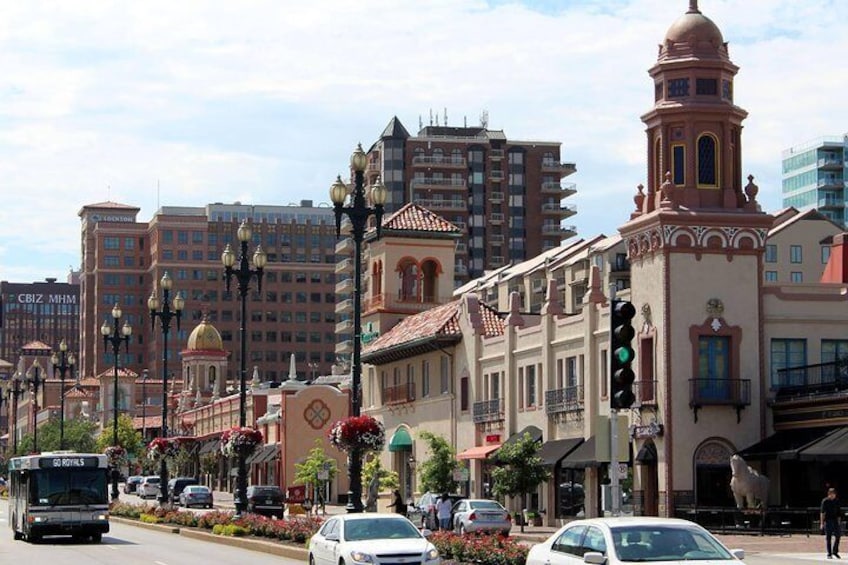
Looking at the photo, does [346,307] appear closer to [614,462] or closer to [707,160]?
[707,160]

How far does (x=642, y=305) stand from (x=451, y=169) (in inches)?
4126

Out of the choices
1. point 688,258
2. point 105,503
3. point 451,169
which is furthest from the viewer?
point 451,169

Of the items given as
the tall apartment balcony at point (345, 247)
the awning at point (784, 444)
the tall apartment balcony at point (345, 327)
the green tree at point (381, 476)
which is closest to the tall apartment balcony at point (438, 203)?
the tall apartment balcony at point (345, 247)

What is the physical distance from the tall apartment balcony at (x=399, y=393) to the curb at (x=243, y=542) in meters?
20.8

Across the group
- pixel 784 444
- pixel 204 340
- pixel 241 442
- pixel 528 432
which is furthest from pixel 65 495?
pixel 204 340

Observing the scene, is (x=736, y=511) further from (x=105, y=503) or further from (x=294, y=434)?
(x=294, y=434)

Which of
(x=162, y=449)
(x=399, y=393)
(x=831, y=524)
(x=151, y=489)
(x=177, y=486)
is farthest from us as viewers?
(x=151, y=489)

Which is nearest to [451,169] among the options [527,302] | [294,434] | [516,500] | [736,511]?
[527,302]

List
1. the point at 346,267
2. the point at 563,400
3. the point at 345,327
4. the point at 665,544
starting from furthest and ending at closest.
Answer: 1. the point at 346,267
2. the point at 345,327
3. the point at 563,400
4. the point at 665,544

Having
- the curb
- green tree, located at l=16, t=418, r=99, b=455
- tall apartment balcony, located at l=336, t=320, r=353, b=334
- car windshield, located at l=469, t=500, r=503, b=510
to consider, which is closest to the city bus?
the curb

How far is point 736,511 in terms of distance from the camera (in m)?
49.6

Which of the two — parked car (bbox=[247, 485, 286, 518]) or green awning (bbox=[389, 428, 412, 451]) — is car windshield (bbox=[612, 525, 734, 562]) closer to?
parked car (bbox=[247, 485, 286, 518])

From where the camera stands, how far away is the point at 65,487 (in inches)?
1812

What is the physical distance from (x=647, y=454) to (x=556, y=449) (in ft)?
19.2
